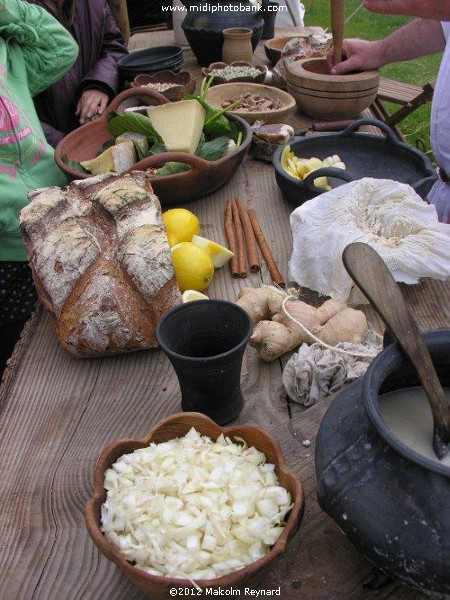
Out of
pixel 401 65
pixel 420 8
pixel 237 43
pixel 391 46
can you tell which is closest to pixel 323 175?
pixel 420 8

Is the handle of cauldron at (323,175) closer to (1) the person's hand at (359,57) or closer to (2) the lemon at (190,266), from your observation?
(2) the lemon at (190,266)

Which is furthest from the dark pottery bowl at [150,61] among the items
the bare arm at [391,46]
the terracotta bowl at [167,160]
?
the bare arm at [391,46]

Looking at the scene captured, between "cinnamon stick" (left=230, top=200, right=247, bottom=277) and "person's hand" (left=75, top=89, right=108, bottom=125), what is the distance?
3.61 feet

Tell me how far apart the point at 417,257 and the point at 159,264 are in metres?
0.64

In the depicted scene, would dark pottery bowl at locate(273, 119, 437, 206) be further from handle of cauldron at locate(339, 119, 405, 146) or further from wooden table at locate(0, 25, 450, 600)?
wooden table at locate(0, 25, 450, 600)

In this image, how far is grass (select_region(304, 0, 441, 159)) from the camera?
468cm

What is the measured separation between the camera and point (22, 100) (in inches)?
73.3

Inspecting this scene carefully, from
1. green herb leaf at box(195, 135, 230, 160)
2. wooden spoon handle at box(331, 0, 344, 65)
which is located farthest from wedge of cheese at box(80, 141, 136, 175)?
wooden spoon handle at box(331, 0, 344, 65)

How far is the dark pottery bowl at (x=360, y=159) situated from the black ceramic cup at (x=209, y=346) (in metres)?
0.76

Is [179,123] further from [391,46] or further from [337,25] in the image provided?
[391,46]

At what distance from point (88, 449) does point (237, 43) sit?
2448 millimetres

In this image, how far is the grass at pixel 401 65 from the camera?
468 centimetres

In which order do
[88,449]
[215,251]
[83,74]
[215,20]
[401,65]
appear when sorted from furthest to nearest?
[401,65] → [215,20] → [83,74] → [215,251] → [88,449]

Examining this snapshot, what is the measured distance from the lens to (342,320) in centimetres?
120
